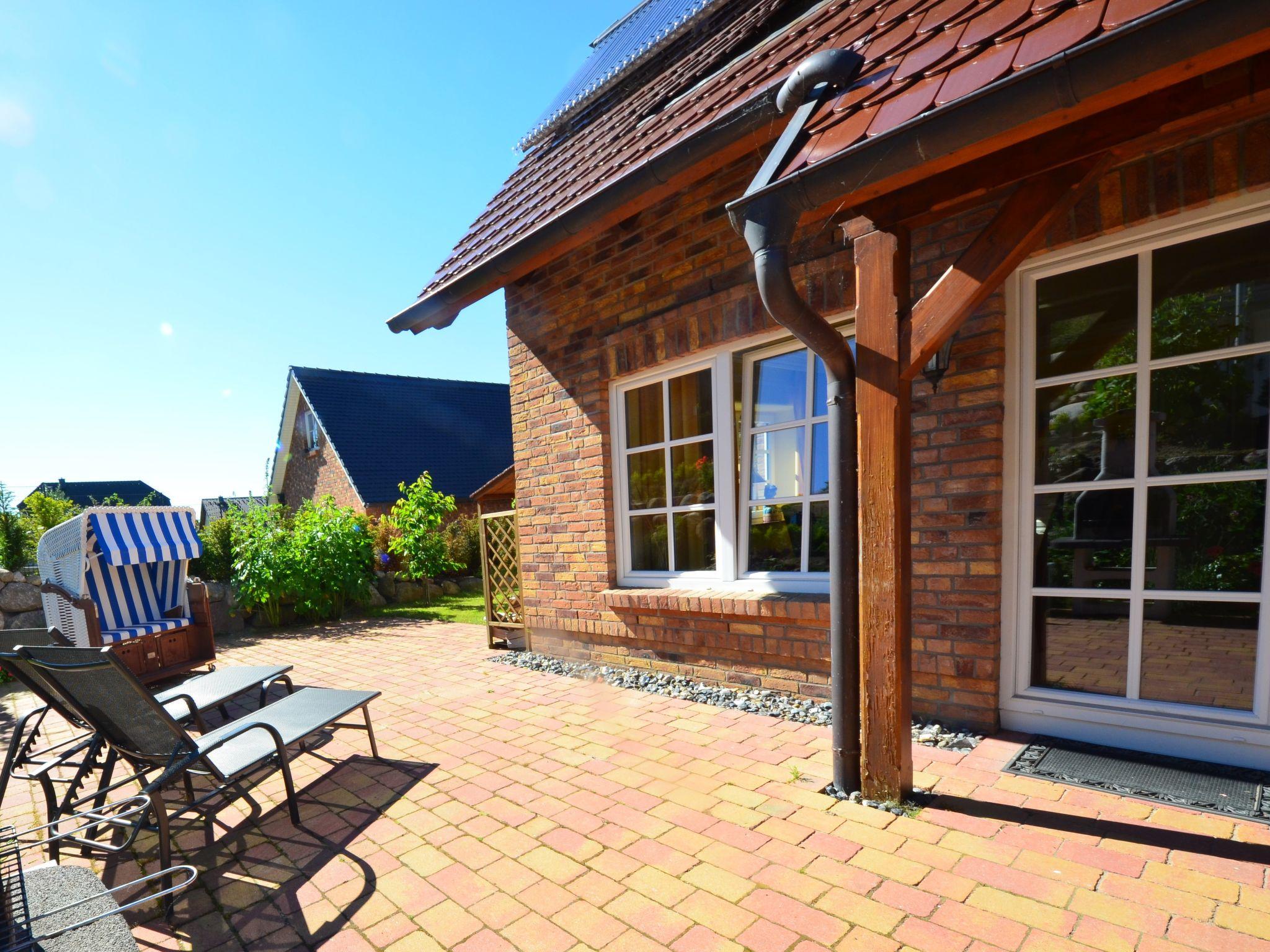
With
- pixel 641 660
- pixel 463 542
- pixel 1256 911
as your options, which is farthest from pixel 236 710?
pixel 463 542

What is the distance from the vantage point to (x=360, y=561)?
948cm

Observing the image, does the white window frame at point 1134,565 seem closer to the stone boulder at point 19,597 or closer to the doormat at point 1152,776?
the doormat at point 1152,776

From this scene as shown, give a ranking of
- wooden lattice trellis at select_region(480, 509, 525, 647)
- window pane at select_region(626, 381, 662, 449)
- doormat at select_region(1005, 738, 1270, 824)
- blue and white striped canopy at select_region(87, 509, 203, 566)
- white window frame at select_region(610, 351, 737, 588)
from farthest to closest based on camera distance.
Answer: wooden lattice trellis at select_region(480, 509, 525, 647) < blue and white striped canopy at select_region(87, 509, 203, 566) < window pane at select_region(626, 381, 662, 449) < white window frame at select_region(610, 351, 737, 588) < doormat at select_region(1005, 738, 1270, 824)

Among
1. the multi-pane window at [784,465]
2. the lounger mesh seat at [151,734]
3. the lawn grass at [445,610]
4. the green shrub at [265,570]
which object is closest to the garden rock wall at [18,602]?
the green shrub at [265,570]

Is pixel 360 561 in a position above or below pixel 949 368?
below

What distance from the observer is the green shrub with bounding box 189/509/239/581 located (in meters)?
9.61

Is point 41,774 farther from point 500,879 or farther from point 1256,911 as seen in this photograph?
point 1256,911

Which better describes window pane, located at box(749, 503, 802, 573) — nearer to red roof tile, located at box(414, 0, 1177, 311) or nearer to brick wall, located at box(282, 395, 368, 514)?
red roof tile, located at box(414, 0, 1177, 311)

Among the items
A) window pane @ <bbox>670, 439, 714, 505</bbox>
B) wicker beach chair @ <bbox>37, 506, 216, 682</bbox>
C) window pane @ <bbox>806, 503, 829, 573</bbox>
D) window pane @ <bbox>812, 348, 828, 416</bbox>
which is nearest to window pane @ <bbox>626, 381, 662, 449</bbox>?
window pane @ <bbox>670, 439, 714, 505</bbox>

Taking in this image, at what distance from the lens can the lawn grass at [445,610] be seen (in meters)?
9.04

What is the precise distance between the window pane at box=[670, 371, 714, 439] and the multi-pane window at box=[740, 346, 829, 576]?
30 cm

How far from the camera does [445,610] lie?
33.0 feet

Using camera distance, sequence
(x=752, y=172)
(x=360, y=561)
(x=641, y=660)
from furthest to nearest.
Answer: (x=360, y=561)
(x=641, y=660)
(x=752, y=172)

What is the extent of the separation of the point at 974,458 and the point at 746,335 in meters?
1.53
